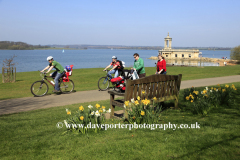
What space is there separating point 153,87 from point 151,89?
26 cm

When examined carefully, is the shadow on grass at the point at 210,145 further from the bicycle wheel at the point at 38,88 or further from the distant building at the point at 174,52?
the distant building at the point at 174,52

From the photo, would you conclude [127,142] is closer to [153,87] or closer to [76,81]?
[153,87]

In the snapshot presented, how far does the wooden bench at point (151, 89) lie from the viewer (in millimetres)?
5551

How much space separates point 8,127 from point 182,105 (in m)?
5.20

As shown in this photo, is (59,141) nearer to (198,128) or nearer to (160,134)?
(160,134)

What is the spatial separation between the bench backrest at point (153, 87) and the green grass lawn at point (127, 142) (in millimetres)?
884

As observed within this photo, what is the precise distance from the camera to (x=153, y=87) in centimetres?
636

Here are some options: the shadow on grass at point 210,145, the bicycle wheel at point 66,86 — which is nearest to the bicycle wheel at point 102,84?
the bicycle wheel at point 66,86

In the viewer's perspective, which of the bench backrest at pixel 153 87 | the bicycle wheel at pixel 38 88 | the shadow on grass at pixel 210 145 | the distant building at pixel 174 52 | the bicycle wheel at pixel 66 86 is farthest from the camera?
the distant building at pixel 174 52

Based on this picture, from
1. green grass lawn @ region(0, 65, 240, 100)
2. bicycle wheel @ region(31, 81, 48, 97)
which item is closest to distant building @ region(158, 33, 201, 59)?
green grass lawn @ region(0, 65, 240, 100)

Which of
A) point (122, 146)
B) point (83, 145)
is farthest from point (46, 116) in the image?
point (122, 146)

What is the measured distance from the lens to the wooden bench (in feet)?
18.2

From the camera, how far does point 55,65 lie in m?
10.8

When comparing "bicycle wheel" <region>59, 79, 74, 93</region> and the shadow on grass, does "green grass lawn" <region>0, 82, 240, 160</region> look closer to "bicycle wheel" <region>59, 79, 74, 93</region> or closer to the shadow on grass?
the shadow on grass
